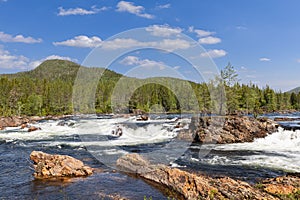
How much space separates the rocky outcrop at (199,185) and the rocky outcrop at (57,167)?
131 inches

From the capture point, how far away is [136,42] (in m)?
13.7

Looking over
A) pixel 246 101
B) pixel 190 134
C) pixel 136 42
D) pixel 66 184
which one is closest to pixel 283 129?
pixel 190 134

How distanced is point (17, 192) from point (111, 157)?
24.0 feet

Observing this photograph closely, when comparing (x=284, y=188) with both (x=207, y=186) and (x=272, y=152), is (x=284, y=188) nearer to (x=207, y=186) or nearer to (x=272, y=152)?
(x=207, y=186)

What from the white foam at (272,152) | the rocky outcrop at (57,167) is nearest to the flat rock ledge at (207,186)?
the rocky outcrop at (57,167)

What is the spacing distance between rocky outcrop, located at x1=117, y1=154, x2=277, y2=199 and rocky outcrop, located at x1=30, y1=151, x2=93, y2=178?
332 cm

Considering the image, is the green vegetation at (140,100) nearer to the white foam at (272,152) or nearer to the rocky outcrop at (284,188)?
the white foam at (272,152)

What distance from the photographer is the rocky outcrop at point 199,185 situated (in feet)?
28.6

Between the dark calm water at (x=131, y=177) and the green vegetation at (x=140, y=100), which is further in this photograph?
the green vegetation at (x=140, y=100)

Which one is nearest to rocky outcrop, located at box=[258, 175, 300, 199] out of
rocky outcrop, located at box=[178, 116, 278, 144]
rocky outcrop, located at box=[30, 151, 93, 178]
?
rocky outcrop, located at box=[30, 151, 93, 178]

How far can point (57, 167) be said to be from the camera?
13773 mm

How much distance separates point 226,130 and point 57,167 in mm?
18362

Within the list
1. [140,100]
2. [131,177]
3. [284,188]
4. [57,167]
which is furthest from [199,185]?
[140,100]

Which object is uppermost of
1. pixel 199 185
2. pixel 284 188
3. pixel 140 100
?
pixel 140 100
